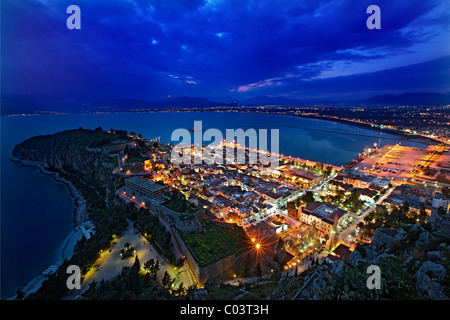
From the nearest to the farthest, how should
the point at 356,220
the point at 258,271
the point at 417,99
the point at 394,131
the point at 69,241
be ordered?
the point at 258,271, the point at 69,241, the point at 356,220, the point at 394,131, the point at 417,99

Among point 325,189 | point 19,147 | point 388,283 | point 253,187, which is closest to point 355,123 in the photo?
point 325,189

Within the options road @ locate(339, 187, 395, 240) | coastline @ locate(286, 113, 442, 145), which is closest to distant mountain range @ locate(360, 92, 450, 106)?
coastline @ locate(286, 113, 442, 145)

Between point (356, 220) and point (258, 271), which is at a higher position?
point (356, 220)

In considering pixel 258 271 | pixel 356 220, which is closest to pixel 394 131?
pixel 356 220

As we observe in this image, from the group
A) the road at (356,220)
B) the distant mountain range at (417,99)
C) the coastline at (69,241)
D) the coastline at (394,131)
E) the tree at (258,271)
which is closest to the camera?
the tree at (258,271)

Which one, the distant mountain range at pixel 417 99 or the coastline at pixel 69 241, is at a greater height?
the distant mountain range at pixel 417 99

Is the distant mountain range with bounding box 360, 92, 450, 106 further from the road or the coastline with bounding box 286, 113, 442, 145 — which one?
the road

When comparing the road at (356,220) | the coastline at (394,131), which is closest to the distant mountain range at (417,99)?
the coastline at (394,131)

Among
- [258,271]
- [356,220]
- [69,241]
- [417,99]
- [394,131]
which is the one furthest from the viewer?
[417,99]

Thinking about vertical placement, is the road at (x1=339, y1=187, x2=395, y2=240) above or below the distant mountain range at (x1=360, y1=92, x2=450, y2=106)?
below

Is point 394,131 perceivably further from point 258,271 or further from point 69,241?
point 69,241

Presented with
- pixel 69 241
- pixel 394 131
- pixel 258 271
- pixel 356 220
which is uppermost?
pixel 394 131

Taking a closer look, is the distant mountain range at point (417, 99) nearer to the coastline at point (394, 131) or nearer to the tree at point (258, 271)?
the coastline at point (394, 131)
